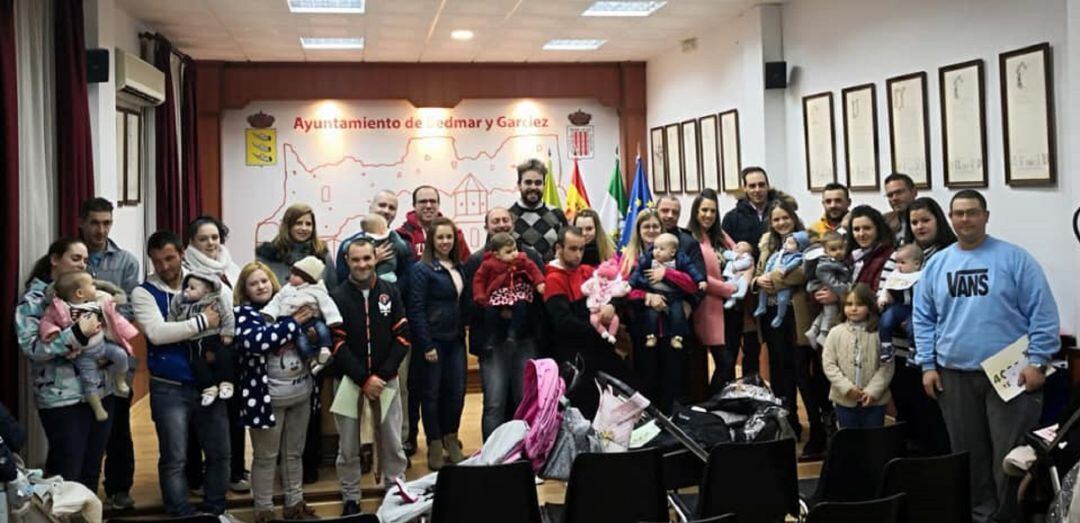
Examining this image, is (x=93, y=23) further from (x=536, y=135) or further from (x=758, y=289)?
(x=536, y=135)

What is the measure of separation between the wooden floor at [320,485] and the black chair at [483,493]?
5.60 ft

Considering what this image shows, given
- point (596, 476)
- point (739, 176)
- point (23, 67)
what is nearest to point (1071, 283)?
point (596, 476)

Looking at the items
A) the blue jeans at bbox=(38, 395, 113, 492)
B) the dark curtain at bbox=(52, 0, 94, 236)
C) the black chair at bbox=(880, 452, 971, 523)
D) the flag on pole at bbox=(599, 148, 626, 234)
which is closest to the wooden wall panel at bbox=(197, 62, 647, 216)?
the flag on pole at bbox=(599, 148, 626, 234)

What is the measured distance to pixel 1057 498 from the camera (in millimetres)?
3729

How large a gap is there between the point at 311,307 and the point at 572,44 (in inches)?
249

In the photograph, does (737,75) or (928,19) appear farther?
(737,75)

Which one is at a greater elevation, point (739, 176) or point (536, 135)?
point (536, 135)

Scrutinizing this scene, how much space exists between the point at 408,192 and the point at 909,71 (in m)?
6.26

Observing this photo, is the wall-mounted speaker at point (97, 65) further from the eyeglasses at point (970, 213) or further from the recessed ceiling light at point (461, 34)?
the eyeglasses at point (970, 213)

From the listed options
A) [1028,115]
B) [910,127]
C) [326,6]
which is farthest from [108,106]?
[1028,115]

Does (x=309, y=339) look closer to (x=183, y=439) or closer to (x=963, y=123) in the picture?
(x=183, y=439)

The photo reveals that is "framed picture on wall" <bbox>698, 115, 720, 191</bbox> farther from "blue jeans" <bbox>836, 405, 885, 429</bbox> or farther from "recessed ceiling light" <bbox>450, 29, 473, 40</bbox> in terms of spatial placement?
"blue jeans" <bbox>836, 405, 885, 429</bbox>

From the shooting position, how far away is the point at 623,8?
8711 millimetres

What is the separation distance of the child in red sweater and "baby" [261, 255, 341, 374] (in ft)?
2.85
